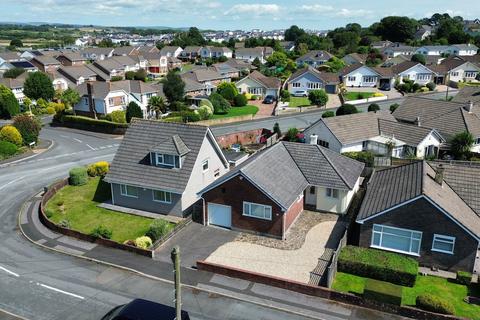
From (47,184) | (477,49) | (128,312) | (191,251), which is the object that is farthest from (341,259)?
(477,49)

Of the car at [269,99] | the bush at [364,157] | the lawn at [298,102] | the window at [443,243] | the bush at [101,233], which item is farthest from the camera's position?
the car at [269,99]

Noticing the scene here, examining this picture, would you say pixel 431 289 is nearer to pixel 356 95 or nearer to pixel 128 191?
pixel 128 191

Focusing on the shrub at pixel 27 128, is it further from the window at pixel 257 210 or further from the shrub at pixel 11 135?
the window at pixel 257 210

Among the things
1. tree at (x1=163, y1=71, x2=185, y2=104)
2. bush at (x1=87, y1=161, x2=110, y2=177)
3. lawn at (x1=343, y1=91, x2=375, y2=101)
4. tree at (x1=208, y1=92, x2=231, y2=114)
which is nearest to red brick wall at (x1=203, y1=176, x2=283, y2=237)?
bush at (x1=87, y1=161, x2=110, y2=177)

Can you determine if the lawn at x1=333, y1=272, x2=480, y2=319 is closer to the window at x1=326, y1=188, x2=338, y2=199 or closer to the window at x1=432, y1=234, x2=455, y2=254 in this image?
the window at x1=432, y1=234, x2=455, y2=254

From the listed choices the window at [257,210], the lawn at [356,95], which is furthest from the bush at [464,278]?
the lawn at [356,95]

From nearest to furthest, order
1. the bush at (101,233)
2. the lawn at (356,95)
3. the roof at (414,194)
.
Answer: the roof at (414,194)
the bush at (101,233)
the lawn at (356,95)
